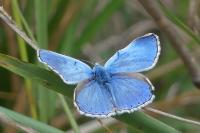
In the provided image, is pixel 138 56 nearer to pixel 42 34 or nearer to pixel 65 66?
pixel 65 66

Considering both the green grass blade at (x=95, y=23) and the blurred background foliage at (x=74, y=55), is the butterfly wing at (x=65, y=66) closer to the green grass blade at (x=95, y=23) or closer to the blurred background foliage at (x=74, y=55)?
the blurred background foliage at (x=74, y=55)

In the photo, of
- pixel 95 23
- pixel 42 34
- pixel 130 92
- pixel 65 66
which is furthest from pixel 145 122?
pixel 95 23

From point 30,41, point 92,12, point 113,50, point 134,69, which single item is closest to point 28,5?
point 92,12

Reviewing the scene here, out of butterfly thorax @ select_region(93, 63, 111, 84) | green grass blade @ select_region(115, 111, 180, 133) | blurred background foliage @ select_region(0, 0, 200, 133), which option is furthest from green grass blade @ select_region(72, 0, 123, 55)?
green grass blade @ select_region(115, 111, 180, 133)

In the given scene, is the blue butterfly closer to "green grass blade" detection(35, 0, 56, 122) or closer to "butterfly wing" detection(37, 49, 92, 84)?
"butterfly wing" detection(37, 49, 92, 84)

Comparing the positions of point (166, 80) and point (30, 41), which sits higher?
point (30, 41)

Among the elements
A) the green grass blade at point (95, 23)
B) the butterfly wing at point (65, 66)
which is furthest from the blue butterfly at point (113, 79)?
the green grass blade at point (95, 23)

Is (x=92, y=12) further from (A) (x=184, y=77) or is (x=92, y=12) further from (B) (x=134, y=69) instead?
(B) (x=134, y=69)
